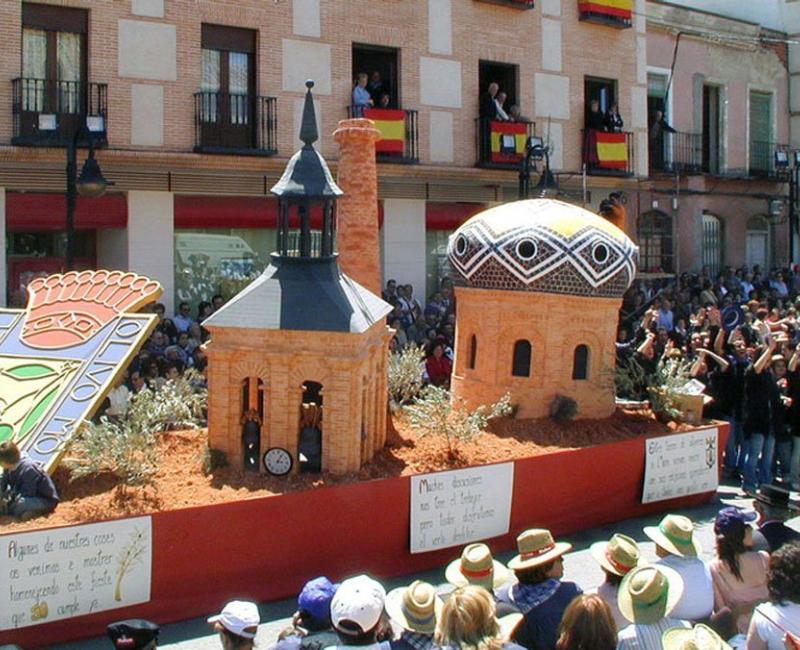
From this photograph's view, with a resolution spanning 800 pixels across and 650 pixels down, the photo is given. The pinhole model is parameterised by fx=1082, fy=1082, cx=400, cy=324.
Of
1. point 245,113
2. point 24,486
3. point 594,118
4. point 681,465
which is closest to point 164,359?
point 24,486

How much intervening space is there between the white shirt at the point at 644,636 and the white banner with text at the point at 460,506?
4.64m

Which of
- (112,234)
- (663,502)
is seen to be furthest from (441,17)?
(663,502)

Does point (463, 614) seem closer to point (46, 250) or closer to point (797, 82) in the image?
point (46, 250)

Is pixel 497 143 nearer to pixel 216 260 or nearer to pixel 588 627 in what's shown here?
pixel 216 260

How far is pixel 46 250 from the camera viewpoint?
20094 millimetres

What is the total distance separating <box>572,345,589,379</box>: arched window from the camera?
1327 centimetres

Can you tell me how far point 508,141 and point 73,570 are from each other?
17.9m

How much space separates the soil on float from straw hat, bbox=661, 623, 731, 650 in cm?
503

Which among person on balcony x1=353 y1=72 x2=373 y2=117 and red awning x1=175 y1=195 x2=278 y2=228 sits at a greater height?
person on balcony x1=353 y1=72 x2=373 y2=117

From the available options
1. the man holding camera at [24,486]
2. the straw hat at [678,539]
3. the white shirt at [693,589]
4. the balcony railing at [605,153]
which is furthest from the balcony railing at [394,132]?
the white shirt at [693,589]

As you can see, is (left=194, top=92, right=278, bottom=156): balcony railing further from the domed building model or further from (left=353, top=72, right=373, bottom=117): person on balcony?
the domed building model

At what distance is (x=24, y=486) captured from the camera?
355 inches

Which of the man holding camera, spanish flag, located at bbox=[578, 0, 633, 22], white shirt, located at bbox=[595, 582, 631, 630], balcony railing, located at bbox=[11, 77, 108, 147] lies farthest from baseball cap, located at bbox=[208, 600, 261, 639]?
spanish flag, located at bbox=[578, 0, 633, 22]

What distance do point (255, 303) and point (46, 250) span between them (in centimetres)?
1102
